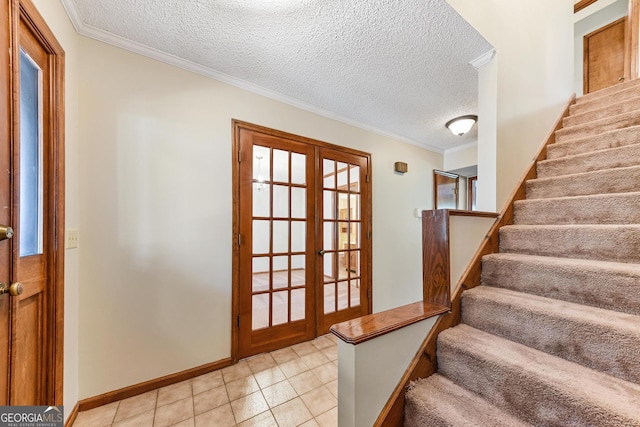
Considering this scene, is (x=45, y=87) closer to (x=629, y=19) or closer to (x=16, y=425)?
(x=16, y=425)

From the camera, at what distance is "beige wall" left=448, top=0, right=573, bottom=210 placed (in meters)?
1.68

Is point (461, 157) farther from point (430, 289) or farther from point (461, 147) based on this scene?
point (430, 289)

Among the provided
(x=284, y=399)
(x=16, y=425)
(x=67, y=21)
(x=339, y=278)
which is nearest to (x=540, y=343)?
(x=284, y=399)

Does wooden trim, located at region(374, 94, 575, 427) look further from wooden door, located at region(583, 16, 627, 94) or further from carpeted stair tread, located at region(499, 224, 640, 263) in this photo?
wooden door, located at region(583, 16, 627, 94)

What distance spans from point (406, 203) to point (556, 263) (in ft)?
6.94

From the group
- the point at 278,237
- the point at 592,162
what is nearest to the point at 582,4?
the point at 592,162

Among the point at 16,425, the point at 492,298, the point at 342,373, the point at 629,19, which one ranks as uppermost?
the point at 629,19

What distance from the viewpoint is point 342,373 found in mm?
1009

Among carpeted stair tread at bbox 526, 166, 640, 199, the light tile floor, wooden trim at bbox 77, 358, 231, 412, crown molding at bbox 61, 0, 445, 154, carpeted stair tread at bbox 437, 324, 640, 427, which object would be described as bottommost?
the light tile floor

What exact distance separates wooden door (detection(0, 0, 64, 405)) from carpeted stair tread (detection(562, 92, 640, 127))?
3.68m

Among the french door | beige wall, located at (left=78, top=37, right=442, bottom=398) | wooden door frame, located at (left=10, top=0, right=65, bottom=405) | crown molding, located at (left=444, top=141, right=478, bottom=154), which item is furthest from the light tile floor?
crown molding, located at (left=444, top=141, right=478, bottom=154)

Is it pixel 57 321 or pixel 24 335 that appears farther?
pixel 57 321

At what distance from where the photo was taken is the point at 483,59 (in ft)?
5.67
